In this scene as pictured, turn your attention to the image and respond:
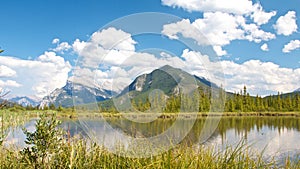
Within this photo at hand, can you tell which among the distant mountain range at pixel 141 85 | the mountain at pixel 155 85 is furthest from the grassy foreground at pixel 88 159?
the mountain at pixel 155 85

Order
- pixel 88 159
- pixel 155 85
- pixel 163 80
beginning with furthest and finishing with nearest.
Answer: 1. pixel 163 80
2. pixel 155 85
3. pixel 88 159

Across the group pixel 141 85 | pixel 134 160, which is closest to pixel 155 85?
pixel 141 85

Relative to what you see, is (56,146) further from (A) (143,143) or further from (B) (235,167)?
(B) (235,167)

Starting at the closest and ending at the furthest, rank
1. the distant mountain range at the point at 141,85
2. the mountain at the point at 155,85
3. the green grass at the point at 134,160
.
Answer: the green grass at the point at 134,160
the distant mountain range at the point at 141,85
the mountain at the point at 155,85

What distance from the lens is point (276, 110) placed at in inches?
2749

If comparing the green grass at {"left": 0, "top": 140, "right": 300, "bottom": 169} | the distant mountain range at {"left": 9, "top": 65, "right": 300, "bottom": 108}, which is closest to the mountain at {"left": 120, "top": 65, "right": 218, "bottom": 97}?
the distant mountain range at {"left": 9, "top": 65, "right": 300, "bottom": 108}

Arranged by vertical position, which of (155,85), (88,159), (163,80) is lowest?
(88,159)

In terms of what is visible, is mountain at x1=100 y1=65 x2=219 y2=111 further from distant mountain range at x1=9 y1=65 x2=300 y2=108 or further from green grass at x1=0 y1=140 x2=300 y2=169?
green grass at x1=0 y1=140 x2=300 y2=169

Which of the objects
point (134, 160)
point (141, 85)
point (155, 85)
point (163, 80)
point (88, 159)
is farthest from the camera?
point (141, 85)

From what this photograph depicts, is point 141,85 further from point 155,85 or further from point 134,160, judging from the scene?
point 134,160

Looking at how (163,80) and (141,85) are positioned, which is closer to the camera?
(163,80)

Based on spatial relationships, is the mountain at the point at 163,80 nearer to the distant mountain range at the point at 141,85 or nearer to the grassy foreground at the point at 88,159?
the distant mountain range at the point at 141,85

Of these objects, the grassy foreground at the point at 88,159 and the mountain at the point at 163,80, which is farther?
the mountain at the point at 163,80

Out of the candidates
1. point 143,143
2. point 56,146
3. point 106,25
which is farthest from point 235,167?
point 106,25
